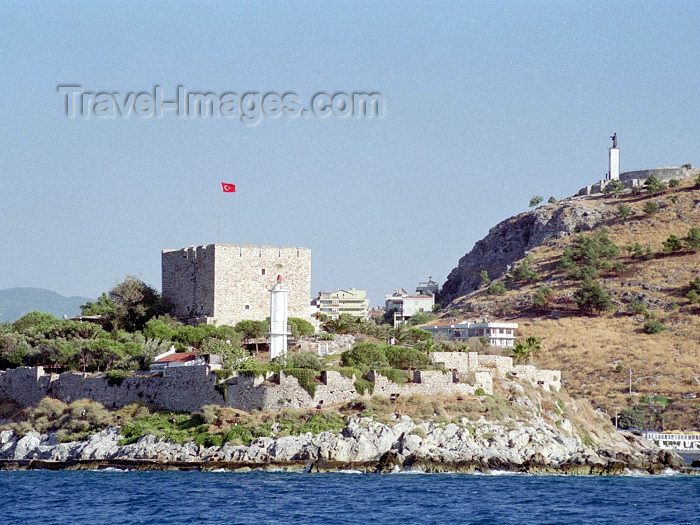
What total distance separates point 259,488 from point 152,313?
23.9 m

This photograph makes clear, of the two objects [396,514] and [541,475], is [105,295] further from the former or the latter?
[396,514]

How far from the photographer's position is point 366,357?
48.2 m

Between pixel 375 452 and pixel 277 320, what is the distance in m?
8.40

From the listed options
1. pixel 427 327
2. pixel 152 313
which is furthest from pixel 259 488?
pixel 427 327

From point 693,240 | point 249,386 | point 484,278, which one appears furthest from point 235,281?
point 484,278

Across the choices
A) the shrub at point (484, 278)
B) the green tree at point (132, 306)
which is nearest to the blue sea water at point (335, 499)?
the green tree at point (132, 306)

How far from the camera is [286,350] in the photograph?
1893 inches

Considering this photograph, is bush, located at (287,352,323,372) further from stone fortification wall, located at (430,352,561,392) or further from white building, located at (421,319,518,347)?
white building, located at (421,319,518,347)

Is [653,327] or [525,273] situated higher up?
[525,273]

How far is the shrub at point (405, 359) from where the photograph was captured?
48719 mm

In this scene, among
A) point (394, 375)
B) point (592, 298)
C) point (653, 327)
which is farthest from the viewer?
point (592, 298)

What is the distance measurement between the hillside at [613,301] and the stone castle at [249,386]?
20.7 metres

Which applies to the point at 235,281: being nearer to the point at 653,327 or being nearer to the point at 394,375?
the point at 394,375

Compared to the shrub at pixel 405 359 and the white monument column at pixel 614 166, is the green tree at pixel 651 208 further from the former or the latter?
the shrub at pixel 405 359
